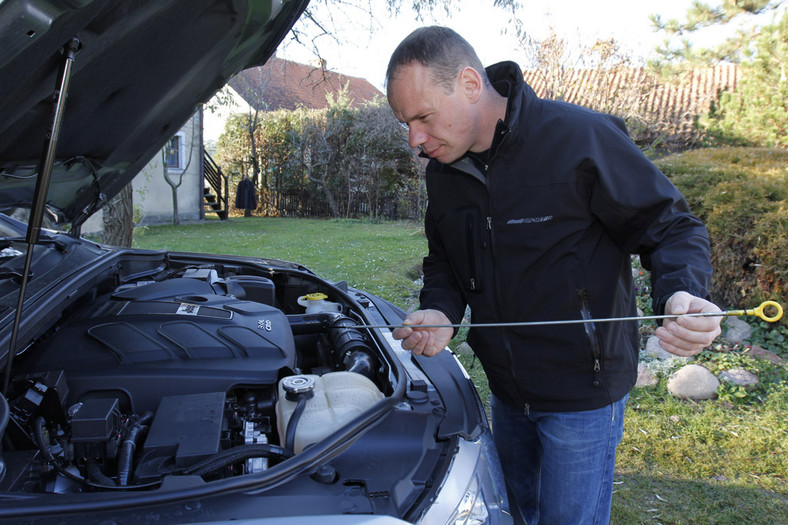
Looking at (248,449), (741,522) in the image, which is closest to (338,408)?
(248,449)

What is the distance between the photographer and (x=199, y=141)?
14.8 m

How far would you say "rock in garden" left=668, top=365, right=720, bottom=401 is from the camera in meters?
3.71

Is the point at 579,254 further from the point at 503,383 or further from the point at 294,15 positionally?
the point at 294,15

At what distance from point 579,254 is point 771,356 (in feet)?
11.7

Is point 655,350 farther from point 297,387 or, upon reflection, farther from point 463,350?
point 297,387

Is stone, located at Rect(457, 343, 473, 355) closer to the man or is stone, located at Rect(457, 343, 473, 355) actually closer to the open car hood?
the man

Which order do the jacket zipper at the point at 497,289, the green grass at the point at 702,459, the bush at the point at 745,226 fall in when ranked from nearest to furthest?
the jacket zipper at the point at 497,289
the green grass at the point at 702,459
the bush at the point at 745,226

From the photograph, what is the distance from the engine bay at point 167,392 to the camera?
1.37 meters

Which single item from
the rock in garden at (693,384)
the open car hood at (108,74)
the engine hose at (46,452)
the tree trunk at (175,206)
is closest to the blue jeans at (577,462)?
the engine hose at (46,452)

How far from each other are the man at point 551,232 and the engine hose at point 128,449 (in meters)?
1.02

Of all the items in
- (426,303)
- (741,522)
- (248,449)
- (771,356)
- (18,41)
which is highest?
(18,41)

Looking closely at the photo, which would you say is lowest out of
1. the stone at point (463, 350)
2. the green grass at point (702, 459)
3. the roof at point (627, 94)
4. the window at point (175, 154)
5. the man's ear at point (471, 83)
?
the green grass at point (702, 459)

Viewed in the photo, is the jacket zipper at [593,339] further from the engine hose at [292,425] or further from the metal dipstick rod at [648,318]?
the engine hose at [292,425]

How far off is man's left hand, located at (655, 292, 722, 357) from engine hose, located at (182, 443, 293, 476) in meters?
0.96
